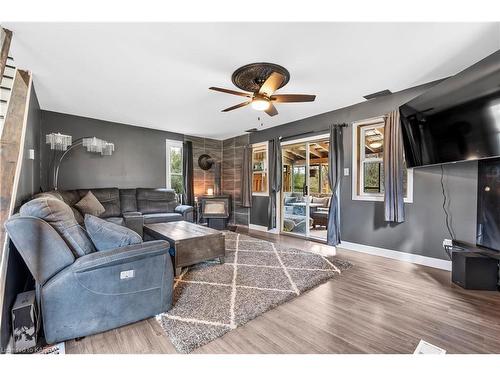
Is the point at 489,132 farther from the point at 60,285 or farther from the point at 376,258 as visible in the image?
the point at 60,285

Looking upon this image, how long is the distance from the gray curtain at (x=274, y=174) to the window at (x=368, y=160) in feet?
5.36

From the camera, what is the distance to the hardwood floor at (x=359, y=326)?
1482 millimetres

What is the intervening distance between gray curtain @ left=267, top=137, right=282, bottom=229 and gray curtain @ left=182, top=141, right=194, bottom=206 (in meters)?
2.11

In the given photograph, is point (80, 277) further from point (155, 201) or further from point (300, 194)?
point (300, 194)

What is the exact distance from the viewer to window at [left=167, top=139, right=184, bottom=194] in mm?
5664

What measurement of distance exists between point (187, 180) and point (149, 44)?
388 cm

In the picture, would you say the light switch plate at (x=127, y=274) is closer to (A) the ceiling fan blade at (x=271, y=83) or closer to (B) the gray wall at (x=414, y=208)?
(A) the ceiling fan blade at (x=271, y=83)

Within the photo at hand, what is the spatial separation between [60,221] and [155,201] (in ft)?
10.9

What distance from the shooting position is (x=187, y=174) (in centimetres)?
573

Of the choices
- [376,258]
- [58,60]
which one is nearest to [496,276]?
[376,258]

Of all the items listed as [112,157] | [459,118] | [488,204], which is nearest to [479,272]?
[488,204]

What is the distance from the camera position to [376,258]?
129 inches

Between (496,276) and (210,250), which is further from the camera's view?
(210,250)

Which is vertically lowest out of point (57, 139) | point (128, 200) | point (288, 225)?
point (288, 225)
